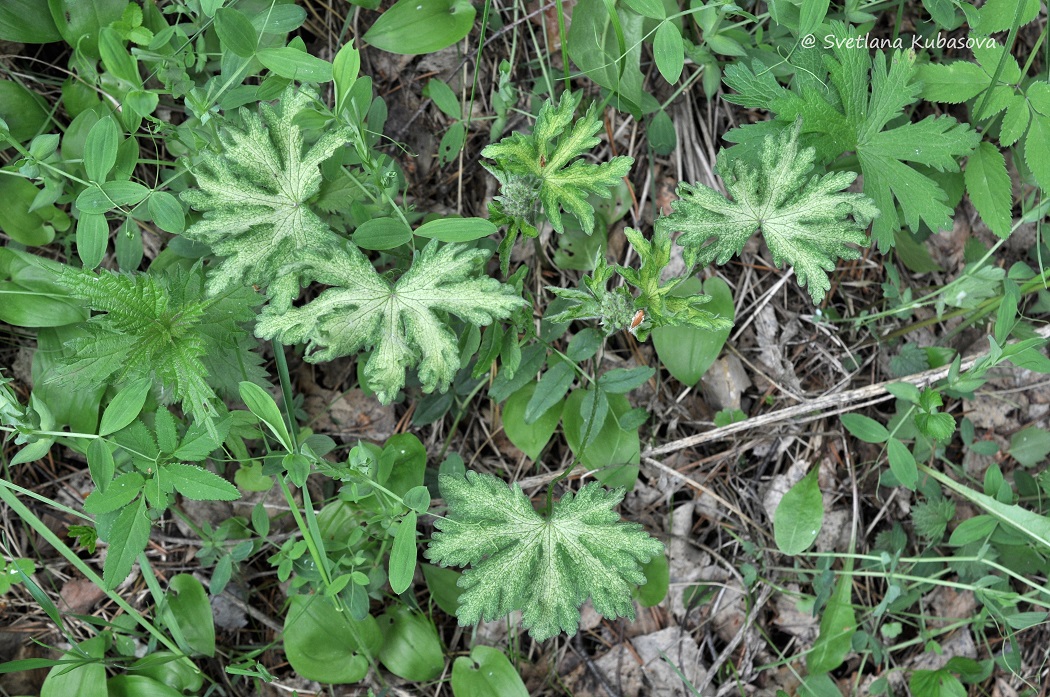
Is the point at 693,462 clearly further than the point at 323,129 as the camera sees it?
Yes

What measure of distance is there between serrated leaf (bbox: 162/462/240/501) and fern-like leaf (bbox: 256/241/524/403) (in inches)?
17.9

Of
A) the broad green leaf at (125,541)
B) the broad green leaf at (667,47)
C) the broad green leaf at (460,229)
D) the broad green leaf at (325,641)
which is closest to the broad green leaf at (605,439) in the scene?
the broad green leaf at (460,229)

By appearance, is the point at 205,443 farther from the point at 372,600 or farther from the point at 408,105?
the point at 408,105

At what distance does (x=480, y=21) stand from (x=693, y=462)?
5.78 ft

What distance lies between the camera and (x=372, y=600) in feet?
8.40

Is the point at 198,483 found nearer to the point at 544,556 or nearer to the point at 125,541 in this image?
the point at 125,541

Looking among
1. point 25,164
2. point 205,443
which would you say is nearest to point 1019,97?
point 205,443

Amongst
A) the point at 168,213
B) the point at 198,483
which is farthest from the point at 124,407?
the point at 168,213

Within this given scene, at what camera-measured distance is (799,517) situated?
260cm

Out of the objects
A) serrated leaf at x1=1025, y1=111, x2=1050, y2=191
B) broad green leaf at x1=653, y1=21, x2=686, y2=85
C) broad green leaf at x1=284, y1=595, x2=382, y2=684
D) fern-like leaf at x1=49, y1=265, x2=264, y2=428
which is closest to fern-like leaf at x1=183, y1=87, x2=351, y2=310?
fern-like leaf at x1=49, y1=265, x2=264, y2=428

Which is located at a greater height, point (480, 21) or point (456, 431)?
point (480, 21)

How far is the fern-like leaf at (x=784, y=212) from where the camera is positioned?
197 centimetres

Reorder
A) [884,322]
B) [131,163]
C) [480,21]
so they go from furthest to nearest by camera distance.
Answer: [884,322] < [480,21] < [131,163]

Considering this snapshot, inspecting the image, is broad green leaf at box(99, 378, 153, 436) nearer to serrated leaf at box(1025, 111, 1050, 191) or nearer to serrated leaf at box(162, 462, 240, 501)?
serrated leaf at box(162, 462, 240, 501)
